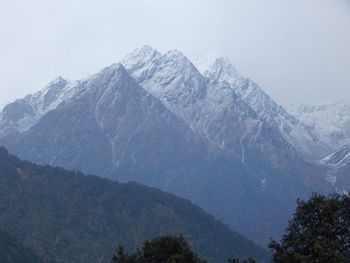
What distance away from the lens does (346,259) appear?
196 ft

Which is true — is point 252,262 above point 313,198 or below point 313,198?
below

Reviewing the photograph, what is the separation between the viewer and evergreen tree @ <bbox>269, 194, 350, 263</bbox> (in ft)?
194

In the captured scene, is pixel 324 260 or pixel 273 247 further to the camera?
pixel 273 247

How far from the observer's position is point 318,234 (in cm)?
6103

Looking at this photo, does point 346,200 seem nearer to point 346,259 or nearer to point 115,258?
point 346,259

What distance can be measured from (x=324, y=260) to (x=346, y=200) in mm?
7579

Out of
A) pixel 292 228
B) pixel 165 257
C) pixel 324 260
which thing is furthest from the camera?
pixel 165 257

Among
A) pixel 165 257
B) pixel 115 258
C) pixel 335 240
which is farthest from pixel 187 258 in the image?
pixel 335 240

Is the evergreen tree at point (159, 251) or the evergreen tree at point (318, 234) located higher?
the evergreen tree at point (318, 234)

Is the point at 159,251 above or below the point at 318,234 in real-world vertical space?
below

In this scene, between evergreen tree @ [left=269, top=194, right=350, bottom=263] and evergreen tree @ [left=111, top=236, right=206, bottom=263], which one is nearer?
evergreen tree @ [left=269, top=194, right=350, bottom=263]

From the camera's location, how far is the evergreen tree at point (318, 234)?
59.2 meters

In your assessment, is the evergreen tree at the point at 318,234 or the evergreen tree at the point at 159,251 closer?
the evergreen tree at the point at 318,234

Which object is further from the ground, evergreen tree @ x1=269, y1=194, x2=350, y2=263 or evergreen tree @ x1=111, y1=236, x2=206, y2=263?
evergreen tree @ x1=269, y1=194, x2=350, y2=263
